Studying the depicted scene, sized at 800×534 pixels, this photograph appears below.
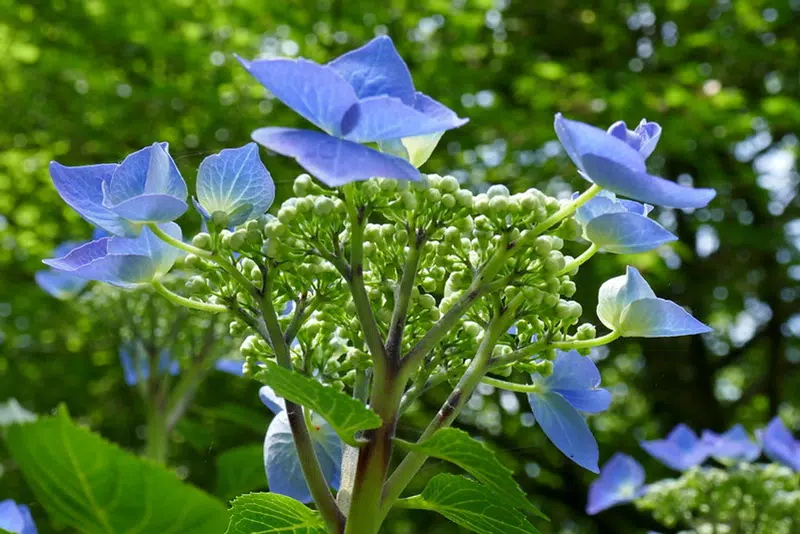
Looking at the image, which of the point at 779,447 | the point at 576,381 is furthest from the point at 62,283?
the point at 576,381

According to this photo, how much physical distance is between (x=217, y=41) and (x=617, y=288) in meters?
3.73

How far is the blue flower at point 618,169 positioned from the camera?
0.52m

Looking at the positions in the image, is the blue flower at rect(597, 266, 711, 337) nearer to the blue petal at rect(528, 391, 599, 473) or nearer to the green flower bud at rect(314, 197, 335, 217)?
the blue petal at rect(528, 391, 599, 473)

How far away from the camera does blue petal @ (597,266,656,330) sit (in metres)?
0.63

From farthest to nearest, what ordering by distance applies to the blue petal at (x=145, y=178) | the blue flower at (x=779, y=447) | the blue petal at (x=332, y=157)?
the blue flower at (x=779, y=447) → the blue petal at (x=145, y=178) → the blue petal at (x=332, y=157)

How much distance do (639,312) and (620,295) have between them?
25mm

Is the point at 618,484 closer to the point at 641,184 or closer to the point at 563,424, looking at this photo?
the point at 563,424

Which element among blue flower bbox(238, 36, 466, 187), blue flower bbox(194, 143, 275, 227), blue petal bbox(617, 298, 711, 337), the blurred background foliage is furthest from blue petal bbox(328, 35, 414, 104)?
the blurred background foliage

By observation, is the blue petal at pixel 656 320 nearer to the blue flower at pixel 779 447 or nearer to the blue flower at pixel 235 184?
the blue flower at pixel 235 184

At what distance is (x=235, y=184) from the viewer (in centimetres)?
63

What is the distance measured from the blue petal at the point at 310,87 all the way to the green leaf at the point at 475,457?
0.65 ft

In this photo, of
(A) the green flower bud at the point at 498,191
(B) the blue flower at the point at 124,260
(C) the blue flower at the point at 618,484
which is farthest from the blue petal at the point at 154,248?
(C) the blue flower at the point at 618,484

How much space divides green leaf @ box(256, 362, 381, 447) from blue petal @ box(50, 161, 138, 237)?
16 centimetres

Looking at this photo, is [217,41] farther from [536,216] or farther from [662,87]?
[536,216]
